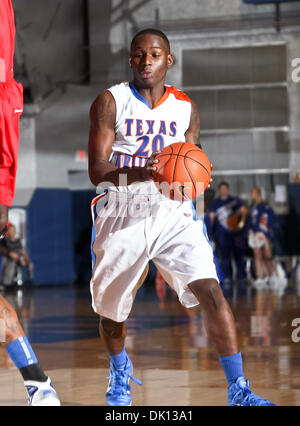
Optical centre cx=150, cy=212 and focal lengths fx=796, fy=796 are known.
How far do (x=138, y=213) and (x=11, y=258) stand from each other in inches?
424

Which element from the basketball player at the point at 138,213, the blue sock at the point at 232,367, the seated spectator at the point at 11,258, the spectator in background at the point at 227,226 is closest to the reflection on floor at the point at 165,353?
the blue sock at the point at 232,367

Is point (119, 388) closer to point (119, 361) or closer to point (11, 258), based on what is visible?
point (119, 361)

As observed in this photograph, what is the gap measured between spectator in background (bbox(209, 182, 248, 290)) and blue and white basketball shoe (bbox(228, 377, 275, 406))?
448 inches

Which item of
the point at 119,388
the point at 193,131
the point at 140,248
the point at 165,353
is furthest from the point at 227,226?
the point at 140,248

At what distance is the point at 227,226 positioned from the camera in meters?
15.8

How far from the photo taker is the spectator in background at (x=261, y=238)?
48.5 ft

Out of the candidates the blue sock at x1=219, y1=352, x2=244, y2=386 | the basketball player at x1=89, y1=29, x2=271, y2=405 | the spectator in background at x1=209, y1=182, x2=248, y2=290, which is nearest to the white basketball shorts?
the basketball player at x1=89, y1=29, x2=271, y2=405

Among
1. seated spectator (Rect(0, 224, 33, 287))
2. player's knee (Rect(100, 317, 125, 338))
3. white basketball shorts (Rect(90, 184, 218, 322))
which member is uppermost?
Result: white basketball shorts (Rect(90, 184, 218, 322))

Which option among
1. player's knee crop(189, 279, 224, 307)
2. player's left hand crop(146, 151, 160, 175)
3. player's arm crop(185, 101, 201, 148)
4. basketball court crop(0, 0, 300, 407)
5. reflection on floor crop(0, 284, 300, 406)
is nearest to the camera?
player's left hand crop(146, 151, 160, 175)

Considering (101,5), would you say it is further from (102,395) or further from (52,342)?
(102,395)

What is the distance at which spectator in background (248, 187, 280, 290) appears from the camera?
1477 cm

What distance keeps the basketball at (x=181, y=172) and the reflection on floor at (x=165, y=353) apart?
1.13 metres

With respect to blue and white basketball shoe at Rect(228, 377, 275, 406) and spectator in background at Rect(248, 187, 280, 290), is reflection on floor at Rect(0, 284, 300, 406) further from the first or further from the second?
spectator in background at Rect(248, 187, 280, 290)

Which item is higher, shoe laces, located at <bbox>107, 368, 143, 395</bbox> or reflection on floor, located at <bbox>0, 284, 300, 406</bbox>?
shoe laces, located at <bbox>107, 368, 143, 395</bbox>
